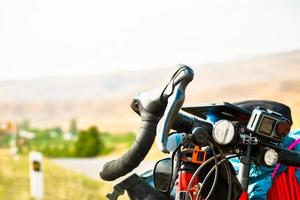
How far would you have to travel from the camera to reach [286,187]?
9.73ft

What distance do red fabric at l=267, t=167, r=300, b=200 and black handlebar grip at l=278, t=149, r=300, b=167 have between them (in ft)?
1.05

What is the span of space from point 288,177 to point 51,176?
1195 cm

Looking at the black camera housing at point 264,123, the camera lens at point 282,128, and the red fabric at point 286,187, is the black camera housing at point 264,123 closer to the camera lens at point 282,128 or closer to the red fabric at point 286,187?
the camera lens at point 282,128

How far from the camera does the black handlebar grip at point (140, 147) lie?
95.0 inches

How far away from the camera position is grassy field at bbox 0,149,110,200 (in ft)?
37.7

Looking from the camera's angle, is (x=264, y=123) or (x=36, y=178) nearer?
(x=264, y=123)

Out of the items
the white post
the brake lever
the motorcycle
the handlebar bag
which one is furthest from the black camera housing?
the white post

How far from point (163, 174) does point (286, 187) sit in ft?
1.80

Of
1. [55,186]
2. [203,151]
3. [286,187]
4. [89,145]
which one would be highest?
[89,145]

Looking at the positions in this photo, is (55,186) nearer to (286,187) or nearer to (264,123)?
(286,187)

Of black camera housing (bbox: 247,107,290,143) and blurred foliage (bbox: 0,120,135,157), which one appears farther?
blurred foliage (bbox: 0,120,135,157)

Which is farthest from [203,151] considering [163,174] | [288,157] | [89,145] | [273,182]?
[89,145]

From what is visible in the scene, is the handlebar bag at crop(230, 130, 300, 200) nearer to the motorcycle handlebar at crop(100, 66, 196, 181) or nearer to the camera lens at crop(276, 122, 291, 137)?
the camera lens at crop(276, 122, 291, 137)

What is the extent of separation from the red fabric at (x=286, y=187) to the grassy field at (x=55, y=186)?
8.01 m
